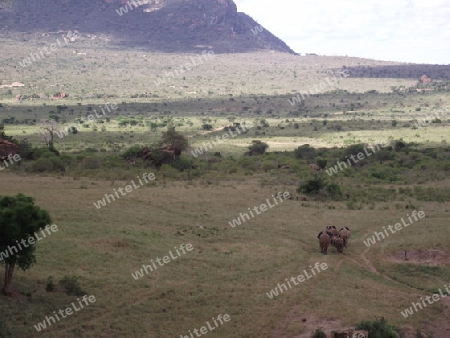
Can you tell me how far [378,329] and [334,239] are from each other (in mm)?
8707

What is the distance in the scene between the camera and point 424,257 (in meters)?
23.5

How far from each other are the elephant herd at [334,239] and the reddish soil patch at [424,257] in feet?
6.39

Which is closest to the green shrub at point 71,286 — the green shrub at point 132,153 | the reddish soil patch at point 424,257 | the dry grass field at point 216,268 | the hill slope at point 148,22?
the dry grass field at point 216,268

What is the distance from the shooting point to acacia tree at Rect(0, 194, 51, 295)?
52.1 feet

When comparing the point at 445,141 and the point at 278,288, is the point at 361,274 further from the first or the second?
the point at 445,141

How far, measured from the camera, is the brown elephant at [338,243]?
24156 millimetres

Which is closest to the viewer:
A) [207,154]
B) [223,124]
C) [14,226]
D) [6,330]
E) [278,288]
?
[6,330]

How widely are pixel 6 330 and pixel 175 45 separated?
6039 inches

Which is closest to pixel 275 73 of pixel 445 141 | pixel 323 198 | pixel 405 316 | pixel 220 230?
pixel 445 141

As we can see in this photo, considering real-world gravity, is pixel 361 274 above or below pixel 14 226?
below

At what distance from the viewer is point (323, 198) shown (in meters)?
34.5

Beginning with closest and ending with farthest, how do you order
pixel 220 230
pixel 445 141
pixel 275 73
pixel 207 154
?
pixel 220 230, pixel 207 154, pixel 445 141, pixel 275 73

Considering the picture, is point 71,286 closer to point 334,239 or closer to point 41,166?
point 334,239

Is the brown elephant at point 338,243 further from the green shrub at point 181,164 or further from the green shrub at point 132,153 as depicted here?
the green shrub at point 132,153
